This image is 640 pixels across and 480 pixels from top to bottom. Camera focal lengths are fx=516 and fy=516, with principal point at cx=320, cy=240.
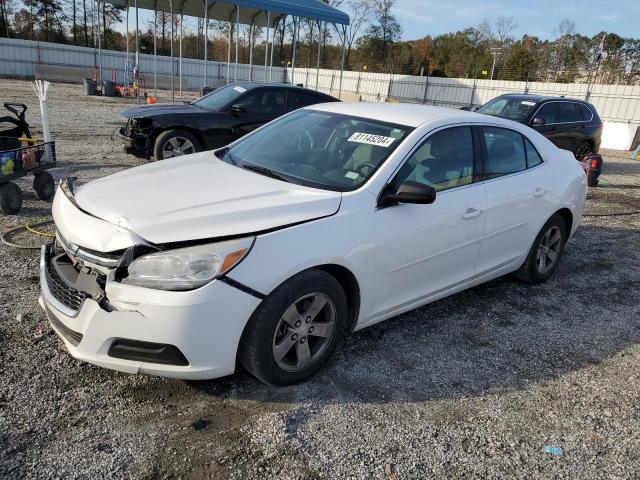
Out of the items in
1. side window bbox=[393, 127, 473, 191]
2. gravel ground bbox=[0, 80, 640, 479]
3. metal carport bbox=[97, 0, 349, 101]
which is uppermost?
metal carport bbox=[97, 0, 349, 101]

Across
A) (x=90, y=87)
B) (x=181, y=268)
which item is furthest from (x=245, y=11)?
(x=181, y=268)

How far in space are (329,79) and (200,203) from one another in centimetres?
3637

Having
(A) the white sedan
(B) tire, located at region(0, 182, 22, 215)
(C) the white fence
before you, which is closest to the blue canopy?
(C) the white fence

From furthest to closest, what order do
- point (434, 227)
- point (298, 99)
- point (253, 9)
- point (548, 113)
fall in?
point (253, 9) < point (548, 113) < point (298, 99) < point (434, 227)

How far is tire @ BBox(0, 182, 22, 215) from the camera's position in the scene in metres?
5.71

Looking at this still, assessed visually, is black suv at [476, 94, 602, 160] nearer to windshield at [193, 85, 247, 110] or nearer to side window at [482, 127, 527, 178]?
windshield at [193, 85, 247, 110]

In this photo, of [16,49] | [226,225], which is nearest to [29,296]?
[226,225]

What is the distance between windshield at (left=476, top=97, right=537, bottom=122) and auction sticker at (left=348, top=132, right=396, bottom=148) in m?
8.10

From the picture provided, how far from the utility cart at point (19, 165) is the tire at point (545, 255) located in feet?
18.0

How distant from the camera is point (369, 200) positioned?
324cm

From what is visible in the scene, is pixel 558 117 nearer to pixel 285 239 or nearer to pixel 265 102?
pixel 265 102

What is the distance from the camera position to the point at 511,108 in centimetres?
1126

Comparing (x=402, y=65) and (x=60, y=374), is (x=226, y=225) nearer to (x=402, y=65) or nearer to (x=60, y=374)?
(x=60, y=374)

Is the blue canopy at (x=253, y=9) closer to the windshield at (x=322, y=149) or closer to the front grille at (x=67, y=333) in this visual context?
the windshield at (x=322, y=149)
